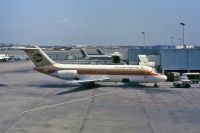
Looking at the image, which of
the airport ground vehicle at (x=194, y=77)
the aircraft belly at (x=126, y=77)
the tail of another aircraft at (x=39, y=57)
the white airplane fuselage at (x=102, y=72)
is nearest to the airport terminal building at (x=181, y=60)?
the airport ground vehicle at (x=194, y=77)

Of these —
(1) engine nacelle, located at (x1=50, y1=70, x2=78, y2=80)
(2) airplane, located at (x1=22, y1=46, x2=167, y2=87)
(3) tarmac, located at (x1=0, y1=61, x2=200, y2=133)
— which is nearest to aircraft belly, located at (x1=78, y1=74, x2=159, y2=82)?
(2) airplane, located at (x1=22, y1=46, x2=167, y2=87)

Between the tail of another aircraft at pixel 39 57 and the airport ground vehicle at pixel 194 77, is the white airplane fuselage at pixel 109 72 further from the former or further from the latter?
the airport ground vehicle at pixel 194 77

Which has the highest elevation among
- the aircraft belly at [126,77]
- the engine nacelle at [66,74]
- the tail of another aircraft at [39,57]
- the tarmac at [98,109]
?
the tail of another aircraft at [39,57]

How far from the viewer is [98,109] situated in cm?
3844

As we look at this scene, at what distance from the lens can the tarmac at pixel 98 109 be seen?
2977cm

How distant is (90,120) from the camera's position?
32531mm

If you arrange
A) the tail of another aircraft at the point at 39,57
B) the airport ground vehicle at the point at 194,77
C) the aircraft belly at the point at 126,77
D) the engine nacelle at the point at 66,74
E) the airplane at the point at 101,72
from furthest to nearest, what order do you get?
the airport ground vehicle at the point at 194,77, the tail of another aircraft at the point at 39,57, the aircraft belly at the point at 126,77, the airplane at the point at 101,72, the engine nacelle at the point at 66,74

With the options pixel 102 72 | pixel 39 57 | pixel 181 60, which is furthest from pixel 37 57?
pixel 181 60

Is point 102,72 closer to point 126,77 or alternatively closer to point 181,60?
point 126,77

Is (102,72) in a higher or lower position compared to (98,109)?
higher

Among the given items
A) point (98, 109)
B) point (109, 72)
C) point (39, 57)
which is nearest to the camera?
point (98, 109)

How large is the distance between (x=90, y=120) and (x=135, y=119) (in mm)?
3829

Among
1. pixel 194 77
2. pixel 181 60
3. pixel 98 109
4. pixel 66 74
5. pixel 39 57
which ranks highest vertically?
pixel 39 57

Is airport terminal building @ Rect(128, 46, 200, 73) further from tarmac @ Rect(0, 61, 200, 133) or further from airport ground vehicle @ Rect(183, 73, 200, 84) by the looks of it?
tarmac @ Rect(0, 61, 200, 133)
